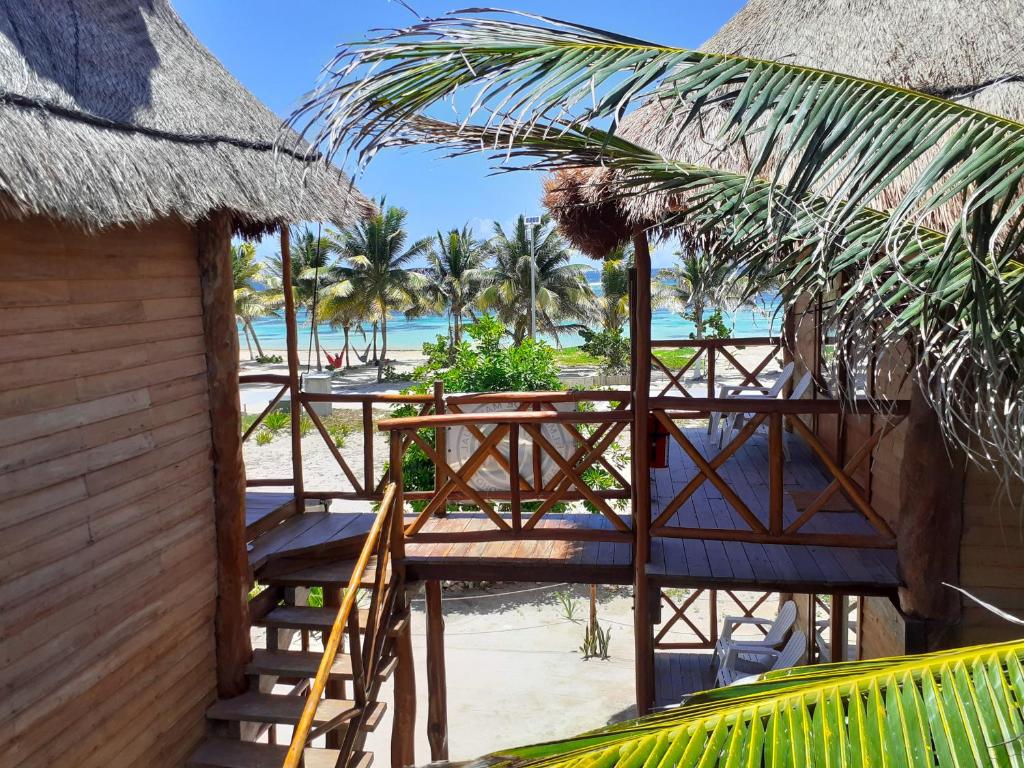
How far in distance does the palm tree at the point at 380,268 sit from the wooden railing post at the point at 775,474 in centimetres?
2936

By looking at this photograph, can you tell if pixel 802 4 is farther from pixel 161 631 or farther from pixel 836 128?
pixel 161 631

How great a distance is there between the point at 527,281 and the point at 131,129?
27213mm

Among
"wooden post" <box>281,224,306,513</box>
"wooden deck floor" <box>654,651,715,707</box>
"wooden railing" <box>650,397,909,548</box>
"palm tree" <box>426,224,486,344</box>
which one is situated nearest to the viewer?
"wooden railing" <box>650,397,909,548</box>

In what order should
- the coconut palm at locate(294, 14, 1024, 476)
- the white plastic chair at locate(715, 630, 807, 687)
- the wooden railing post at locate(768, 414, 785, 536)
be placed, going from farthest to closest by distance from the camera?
1. the white plastic chair at locate(715, 630, 807, 687)
2. the wooden railing post at locate(768, 414, 785, 536)
3. the coconut palm at locate(294, 14, 1024, 476)

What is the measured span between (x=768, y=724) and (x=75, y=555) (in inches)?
126

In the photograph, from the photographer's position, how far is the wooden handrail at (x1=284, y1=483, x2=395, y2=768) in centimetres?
345

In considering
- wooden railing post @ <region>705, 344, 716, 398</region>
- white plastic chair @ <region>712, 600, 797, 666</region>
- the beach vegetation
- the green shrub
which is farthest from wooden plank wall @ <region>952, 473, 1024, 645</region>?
the beach vegetation

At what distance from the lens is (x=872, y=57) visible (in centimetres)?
415

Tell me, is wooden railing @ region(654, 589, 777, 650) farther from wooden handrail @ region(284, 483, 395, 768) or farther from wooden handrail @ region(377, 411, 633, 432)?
wooden handrail @ region(284, 483, 395, 768)

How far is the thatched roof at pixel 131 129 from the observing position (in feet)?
9.61

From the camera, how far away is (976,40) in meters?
3.95

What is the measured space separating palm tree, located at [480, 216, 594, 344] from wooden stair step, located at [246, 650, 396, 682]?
2570 centimetres

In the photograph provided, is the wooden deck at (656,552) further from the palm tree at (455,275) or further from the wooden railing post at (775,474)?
the palm tree at (455,275)

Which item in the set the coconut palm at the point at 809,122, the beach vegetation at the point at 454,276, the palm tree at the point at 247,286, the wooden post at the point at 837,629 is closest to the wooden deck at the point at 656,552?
the wooden post at the point at 837,629
